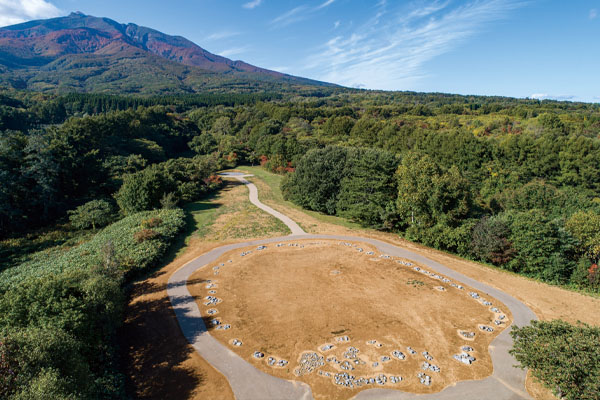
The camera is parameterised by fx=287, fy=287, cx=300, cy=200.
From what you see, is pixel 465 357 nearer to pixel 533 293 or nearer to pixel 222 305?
pixel 533 293

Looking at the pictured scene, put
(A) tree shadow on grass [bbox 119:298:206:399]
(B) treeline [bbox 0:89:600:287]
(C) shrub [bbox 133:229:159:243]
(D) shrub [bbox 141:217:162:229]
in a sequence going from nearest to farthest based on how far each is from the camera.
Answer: (A) tree shadow on grass [bbox 119:298:206:399], (B) treeline [bbox 0:89:600:287], (C) shrub [bbox 133:229:159:243], (D) shrub [bbox 141:217:162:229]

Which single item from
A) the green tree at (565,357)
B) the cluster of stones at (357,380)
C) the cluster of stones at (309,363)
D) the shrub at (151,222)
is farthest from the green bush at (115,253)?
the green tree at (565,357)

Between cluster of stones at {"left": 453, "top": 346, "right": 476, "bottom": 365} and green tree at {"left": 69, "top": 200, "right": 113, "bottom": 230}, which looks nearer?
cluster of stones at {"left": 453, "top": 346, "right": 476, "bottom": 365}

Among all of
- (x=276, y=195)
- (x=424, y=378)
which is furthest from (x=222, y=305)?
(x=276, y=195)

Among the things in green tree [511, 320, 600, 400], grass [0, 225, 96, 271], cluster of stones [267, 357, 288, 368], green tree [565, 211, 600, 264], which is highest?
green tree [565, 211, 600, 264]

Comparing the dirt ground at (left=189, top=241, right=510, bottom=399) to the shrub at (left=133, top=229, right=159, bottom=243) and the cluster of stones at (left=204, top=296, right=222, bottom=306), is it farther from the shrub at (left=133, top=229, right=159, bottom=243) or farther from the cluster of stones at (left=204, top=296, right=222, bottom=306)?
the shrub at (left=133, top=229, right=159, bottom=243)

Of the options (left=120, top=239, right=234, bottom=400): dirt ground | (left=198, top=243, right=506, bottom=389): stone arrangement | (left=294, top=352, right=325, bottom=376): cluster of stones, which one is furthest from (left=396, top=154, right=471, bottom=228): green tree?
(left=120, top=239, right=234, bottom=400): dirt ground

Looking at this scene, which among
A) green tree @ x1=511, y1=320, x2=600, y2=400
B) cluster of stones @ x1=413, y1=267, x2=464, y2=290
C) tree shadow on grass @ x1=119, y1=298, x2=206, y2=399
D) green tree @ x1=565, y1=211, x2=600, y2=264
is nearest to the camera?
green tree @ x1=511, y1=320, x2=600, y2=400
